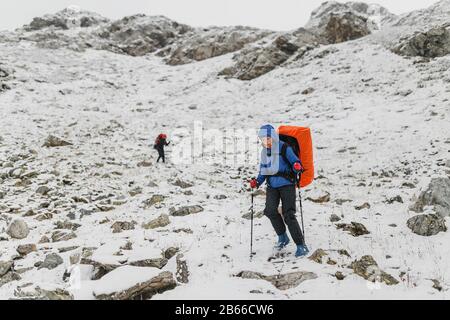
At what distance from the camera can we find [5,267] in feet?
20.5

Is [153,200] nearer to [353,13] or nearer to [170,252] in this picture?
[170,252]

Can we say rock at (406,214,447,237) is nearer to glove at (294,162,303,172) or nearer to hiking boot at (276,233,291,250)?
hiking boot at (276,233,291,250)

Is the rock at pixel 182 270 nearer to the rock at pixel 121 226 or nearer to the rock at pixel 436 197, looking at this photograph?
the rock at pixel 121 226

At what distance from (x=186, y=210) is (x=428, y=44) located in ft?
79.2

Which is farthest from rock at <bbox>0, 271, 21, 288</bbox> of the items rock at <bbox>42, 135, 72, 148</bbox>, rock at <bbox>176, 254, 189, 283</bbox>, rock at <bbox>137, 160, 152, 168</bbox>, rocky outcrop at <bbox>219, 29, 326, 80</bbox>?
rocky outcrop at <bbox>219, 29, 326, 80</bbox>

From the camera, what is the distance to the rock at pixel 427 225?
273 inches

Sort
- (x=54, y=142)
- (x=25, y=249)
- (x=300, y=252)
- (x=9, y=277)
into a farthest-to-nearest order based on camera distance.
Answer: (x=54, y=142) → (x=25, y=249) → (x=300, y=252) → (x=9, y=277)

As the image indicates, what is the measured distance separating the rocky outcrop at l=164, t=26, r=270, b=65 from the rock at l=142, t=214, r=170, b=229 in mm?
38244

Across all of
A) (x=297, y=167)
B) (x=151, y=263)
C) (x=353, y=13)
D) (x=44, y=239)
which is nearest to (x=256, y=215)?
(x=297, y=167)

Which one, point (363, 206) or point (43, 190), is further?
point (43, 190)

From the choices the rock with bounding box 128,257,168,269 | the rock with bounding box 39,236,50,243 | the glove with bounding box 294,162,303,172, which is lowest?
the rock with bounding box 128,257,168,269

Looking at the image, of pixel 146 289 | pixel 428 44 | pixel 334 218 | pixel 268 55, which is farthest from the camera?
pixel 268 55

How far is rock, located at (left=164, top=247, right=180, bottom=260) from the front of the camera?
6680 millimetres
